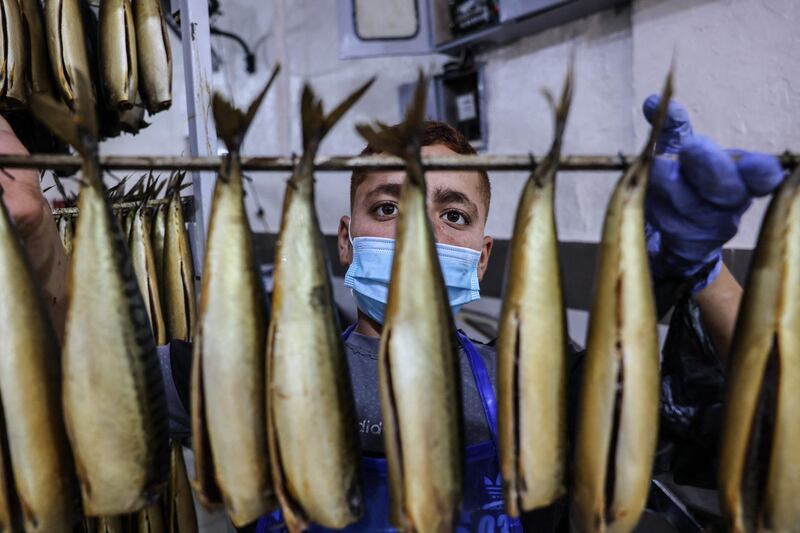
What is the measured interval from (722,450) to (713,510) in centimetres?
98

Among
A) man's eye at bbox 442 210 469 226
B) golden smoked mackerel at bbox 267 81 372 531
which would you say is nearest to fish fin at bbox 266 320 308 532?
golden smoked mackerel at bbox 267 81 372 531

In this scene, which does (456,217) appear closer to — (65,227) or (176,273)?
(176,273)

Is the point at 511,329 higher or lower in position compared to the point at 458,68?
lower

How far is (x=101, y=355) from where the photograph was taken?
799 mm

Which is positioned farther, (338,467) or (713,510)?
(713,510)

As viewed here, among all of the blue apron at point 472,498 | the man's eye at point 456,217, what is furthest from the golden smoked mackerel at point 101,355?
the man's eye at point 456,217

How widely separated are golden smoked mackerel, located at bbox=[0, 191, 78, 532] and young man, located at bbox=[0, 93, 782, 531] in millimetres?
334

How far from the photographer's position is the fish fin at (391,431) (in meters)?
0.79

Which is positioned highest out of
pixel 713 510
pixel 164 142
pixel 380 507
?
pixel 164 142

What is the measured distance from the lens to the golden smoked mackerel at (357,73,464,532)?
2.56 ft

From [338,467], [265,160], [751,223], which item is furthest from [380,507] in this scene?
[751,223]

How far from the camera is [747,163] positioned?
834 millimetres

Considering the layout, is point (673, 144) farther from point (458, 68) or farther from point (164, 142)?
point (164, 142)

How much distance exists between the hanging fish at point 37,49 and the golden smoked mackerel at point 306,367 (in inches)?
53.6
